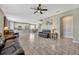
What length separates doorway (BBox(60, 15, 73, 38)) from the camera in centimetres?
765

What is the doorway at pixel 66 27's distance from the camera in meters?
7.65

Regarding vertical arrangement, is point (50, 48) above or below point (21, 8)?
below

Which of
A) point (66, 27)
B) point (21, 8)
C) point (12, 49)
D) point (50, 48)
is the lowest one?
point (50, 48)

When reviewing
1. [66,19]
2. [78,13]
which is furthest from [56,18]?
[78,13]

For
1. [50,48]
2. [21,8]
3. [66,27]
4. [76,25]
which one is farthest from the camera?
[66,27]

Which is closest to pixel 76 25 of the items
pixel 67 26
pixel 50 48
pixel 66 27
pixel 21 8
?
pixel 67 26

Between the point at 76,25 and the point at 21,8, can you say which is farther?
the point at 76,25

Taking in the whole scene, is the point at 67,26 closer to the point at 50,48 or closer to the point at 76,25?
the point at 76,25

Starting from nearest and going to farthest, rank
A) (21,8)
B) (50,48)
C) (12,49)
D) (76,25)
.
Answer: (12,49)
(50,48)
(21,8)
(76,25)

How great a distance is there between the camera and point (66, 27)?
26.7 ft

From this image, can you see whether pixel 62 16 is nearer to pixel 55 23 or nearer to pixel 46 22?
pixel 55 23

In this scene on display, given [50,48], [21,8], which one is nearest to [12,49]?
[50,48]

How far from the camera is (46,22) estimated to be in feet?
34.8
